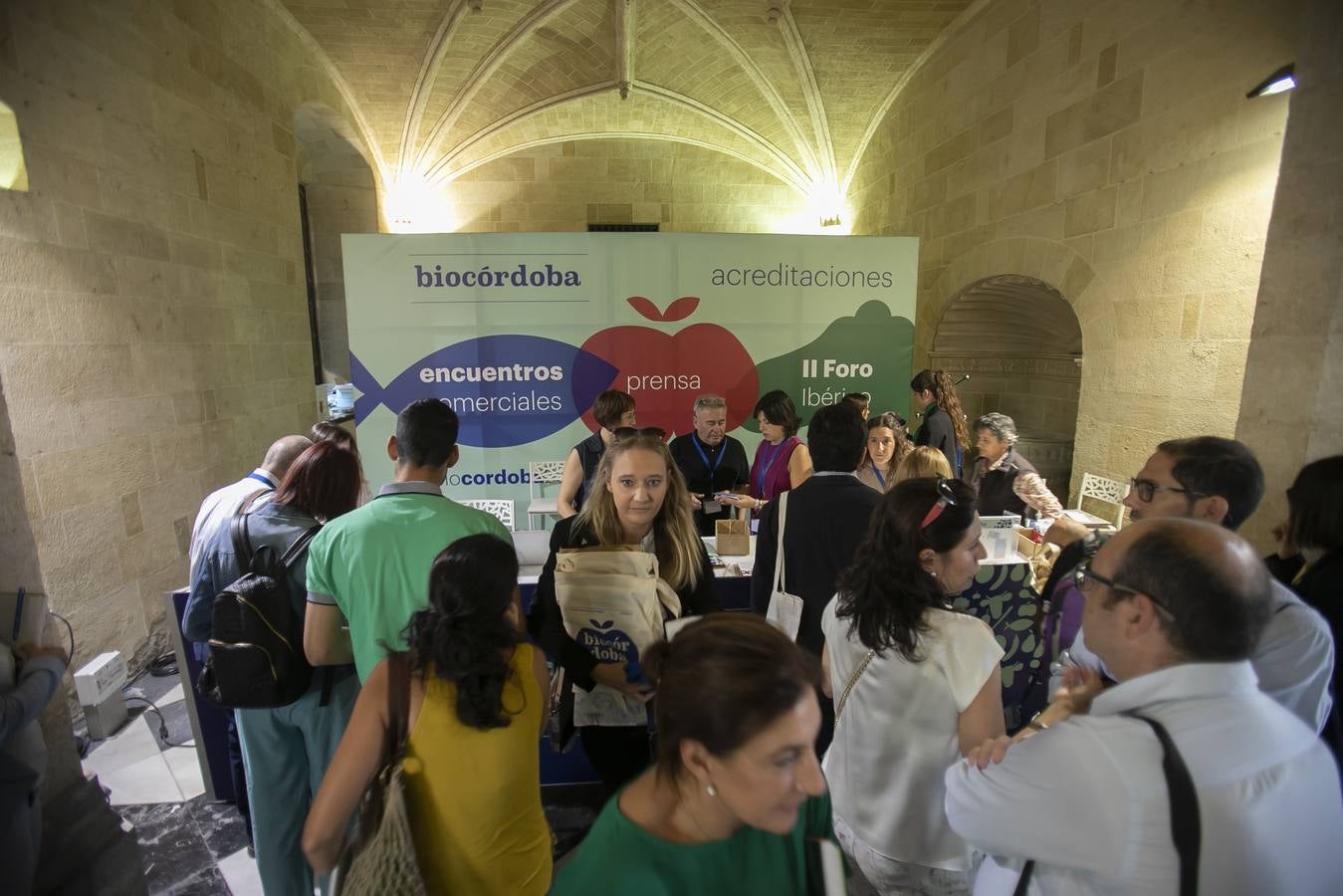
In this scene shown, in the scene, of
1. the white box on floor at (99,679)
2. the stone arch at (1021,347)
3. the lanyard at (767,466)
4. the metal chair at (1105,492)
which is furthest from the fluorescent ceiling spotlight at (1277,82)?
the white box on floor at (99,679)

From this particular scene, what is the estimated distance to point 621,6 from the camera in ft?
23.9

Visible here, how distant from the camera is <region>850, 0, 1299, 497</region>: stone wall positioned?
379 cm

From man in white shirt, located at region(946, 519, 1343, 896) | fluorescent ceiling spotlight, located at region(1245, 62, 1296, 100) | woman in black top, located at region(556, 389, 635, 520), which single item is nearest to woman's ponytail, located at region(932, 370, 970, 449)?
fluorescent ceiling spotlight, located at region(1245, 62, 1296, 100)

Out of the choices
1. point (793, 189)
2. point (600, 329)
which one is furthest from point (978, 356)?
point (600, 329)

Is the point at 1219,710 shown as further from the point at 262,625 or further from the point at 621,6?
the point at 621,6

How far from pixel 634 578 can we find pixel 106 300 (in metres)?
4.25

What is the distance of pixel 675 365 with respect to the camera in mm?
5270

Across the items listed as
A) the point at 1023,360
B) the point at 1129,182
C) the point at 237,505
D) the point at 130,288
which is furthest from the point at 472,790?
the point at 1023,360

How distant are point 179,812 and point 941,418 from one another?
16.3ft

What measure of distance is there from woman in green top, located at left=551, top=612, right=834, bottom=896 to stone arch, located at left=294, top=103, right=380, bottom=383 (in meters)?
9.30

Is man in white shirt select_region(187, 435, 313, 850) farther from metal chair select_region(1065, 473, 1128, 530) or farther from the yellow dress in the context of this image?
metal chair select_region(1065, 473, 1128, 530)

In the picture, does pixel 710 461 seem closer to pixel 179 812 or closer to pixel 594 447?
pixel 594 447

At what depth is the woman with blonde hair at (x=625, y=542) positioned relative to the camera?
1.83m

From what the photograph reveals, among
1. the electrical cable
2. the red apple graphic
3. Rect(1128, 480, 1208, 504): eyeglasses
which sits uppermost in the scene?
the red apple graphic
